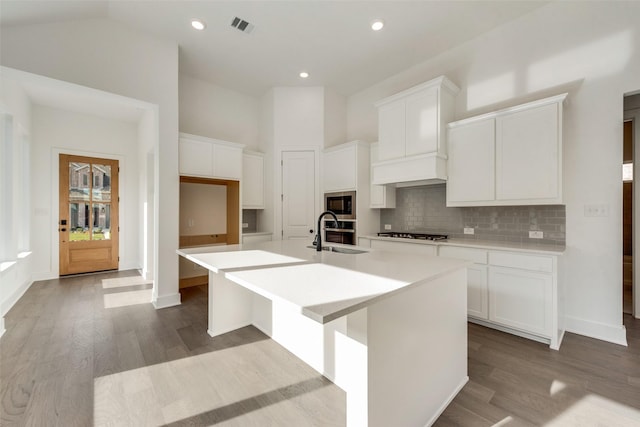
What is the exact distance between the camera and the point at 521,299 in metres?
2.46

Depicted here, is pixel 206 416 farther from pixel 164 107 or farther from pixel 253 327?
pixel 164 107

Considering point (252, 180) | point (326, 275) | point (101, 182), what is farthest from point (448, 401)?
point (101, 182)

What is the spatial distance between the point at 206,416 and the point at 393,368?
112 cm

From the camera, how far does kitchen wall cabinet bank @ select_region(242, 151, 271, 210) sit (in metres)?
4.49

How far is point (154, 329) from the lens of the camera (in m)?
2.68

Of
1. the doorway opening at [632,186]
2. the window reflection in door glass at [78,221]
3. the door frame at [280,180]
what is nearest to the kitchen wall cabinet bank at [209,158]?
the door frame at [280,180]

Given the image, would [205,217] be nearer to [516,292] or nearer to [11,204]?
[11,204]

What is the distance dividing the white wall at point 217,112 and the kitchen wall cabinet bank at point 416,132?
96.0 inches

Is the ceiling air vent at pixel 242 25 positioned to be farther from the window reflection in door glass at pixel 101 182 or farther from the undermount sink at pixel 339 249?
the window reflection in door glass at pixel 101 182

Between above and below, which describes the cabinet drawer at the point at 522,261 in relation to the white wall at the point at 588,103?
below

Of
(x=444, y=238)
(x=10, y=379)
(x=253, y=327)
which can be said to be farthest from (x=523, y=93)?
(x=10, y=379)

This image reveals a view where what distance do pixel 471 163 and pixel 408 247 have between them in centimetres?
118

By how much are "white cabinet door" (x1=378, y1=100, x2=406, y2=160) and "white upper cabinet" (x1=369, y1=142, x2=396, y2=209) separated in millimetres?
349

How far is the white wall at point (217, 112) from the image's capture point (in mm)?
4254
